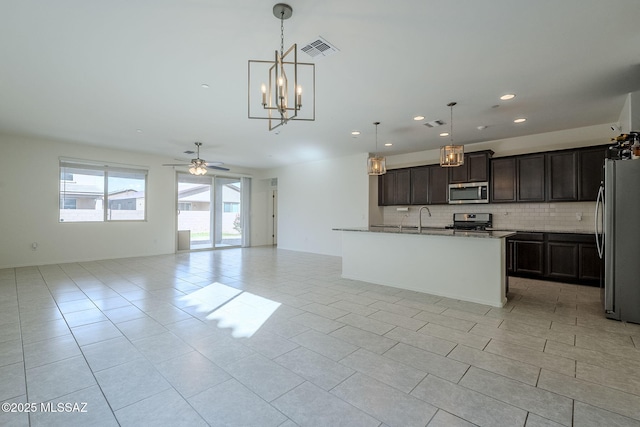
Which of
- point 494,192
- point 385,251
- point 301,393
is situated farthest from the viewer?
point 494,192

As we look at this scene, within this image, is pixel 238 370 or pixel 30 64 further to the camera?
pixel 30 64

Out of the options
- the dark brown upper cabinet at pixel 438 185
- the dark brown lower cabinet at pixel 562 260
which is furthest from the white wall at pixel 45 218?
the dark brown lower cabinet at pixel 562 260

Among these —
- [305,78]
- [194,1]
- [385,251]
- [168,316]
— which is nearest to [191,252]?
[168,316]

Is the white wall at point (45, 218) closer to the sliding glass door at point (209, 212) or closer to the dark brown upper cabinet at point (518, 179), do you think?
the sliding glass door at point (209, 212)

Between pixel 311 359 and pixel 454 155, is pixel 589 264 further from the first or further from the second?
pixel 311 359

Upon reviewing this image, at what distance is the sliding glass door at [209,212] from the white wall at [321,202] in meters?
1.69

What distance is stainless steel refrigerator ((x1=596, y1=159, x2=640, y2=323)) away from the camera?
319cm

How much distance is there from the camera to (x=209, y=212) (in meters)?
9.70

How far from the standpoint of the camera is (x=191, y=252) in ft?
29.6

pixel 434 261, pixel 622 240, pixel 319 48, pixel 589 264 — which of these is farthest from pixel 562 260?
pixel 319 48

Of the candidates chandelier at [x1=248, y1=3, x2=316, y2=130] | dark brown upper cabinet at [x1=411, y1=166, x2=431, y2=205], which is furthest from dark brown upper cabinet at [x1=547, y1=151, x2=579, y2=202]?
chandelier at [x1=248, y1=3, x2=316, y2=130]

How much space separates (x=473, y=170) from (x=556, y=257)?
2.25m

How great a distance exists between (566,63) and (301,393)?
4208 mm

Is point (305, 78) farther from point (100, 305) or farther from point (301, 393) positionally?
point (100, 305)
